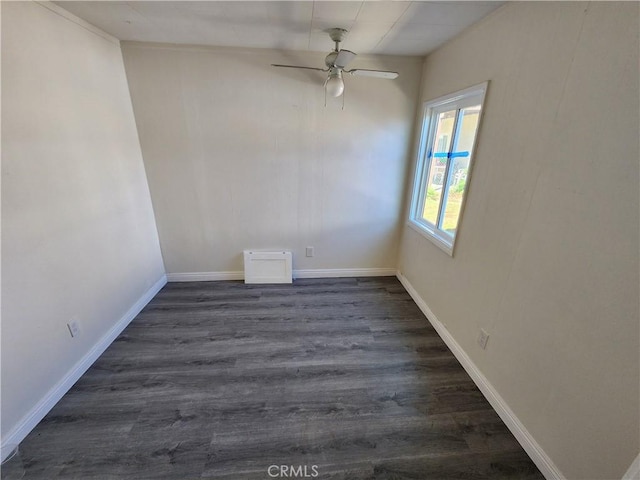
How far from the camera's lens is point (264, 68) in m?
2.48

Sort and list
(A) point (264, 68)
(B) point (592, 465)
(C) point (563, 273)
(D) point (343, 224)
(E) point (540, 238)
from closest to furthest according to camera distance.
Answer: (B) point (592, 465) → (C) point (563, 273) → (E) point (540, 238) → (A) point (264, 68) → (D) point (343, 224)

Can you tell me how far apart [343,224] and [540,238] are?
6.35ft

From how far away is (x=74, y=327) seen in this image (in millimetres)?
1797

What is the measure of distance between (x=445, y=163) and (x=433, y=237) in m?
0.69

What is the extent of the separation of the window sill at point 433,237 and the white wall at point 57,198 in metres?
2.78

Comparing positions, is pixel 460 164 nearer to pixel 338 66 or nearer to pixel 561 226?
pixel 561 226

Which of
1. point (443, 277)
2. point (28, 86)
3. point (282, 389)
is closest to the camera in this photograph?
point (28, 86)

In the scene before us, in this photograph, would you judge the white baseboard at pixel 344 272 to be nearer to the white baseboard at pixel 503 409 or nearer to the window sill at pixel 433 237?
the window sill at pixel 433 237

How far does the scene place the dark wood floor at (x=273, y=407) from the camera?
137cm

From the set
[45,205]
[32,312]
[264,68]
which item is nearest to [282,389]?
[32,312]

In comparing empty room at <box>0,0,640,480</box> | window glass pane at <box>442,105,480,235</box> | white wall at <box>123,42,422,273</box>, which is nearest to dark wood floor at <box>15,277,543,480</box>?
empty room at <box>0,0,640,480</box>

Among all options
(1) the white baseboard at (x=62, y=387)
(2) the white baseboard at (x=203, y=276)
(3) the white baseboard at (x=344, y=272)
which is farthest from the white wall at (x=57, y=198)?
(3) the white baseboard at (x=344, y=272)

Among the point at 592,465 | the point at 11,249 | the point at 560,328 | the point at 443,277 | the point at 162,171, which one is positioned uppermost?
the point at 162,171

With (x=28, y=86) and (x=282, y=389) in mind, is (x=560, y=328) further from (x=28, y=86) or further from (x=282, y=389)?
(x=28, y=86)
